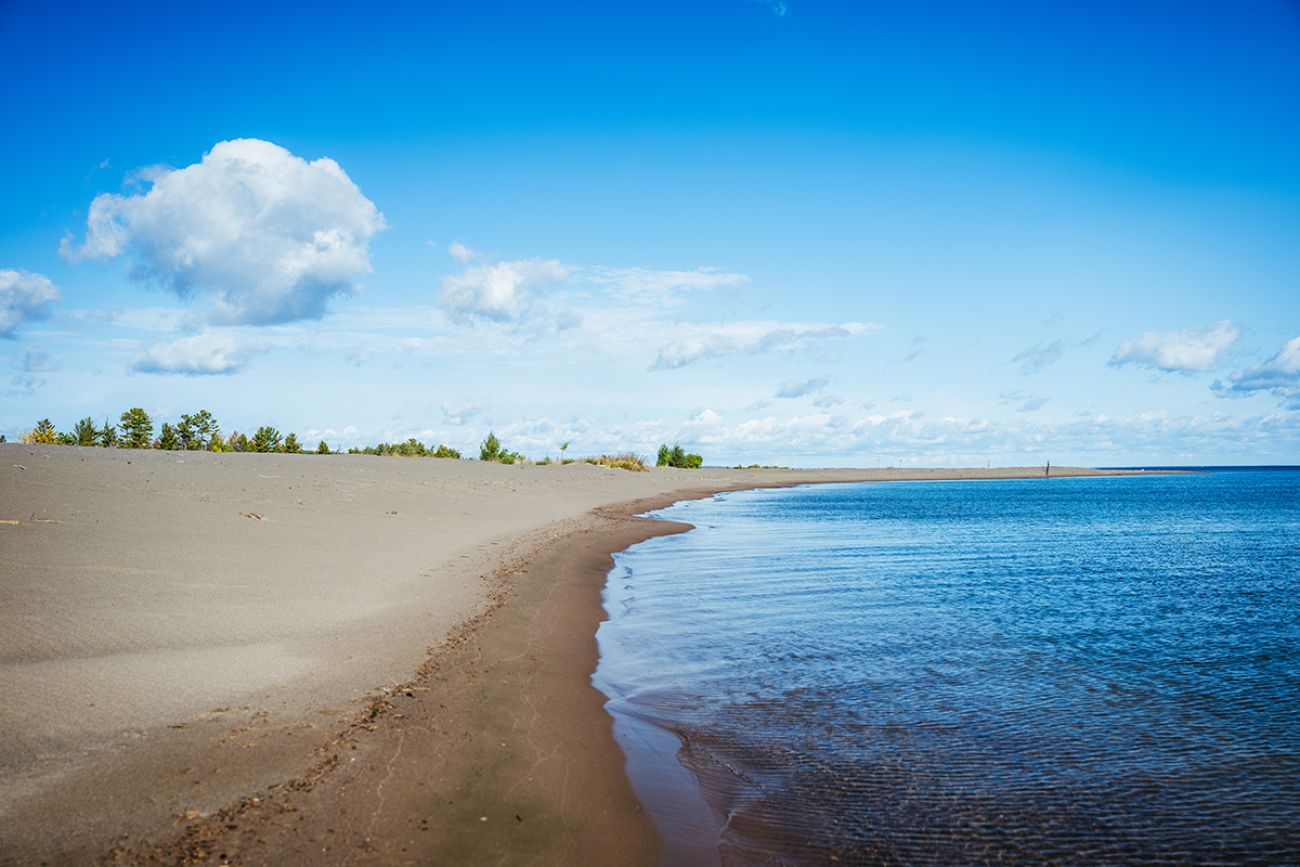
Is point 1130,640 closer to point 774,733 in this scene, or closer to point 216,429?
point 774,733

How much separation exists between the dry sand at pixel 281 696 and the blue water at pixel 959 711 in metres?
1.07

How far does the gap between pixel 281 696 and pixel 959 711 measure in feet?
26.1

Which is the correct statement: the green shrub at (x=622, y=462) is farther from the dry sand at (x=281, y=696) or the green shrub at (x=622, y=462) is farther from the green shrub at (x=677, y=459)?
the dry sand at (x=281, y=696)

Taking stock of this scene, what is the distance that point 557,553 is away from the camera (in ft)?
70.6

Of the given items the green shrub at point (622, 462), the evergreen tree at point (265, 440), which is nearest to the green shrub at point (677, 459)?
the green shrub at point (622, 462)

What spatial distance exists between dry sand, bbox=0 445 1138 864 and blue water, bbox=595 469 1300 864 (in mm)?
1074

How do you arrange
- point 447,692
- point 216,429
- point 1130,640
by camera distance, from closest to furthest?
point 447,692
point 1130,640
point 216,429

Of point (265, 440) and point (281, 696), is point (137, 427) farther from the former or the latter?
point (281, 696)

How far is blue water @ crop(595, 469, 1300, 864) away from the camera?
6.29 m

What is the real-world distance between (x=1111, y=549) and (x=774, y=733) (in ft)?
78.9

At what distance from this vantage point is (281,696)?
25.4ft

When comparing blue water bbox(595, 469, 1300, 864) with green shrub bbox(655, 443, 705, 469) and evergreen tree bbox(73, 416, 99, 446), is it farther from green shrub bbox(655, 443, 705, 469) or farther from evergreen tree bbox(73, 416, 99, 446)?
green shrub bbox(655, 443, 705, 469)

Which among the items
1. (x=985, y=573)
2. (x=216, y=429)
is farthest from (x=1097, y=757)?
(x=216, y=429)

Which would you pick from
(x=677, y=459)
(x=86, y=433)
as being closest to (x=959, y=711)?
(x=86, y=433)
